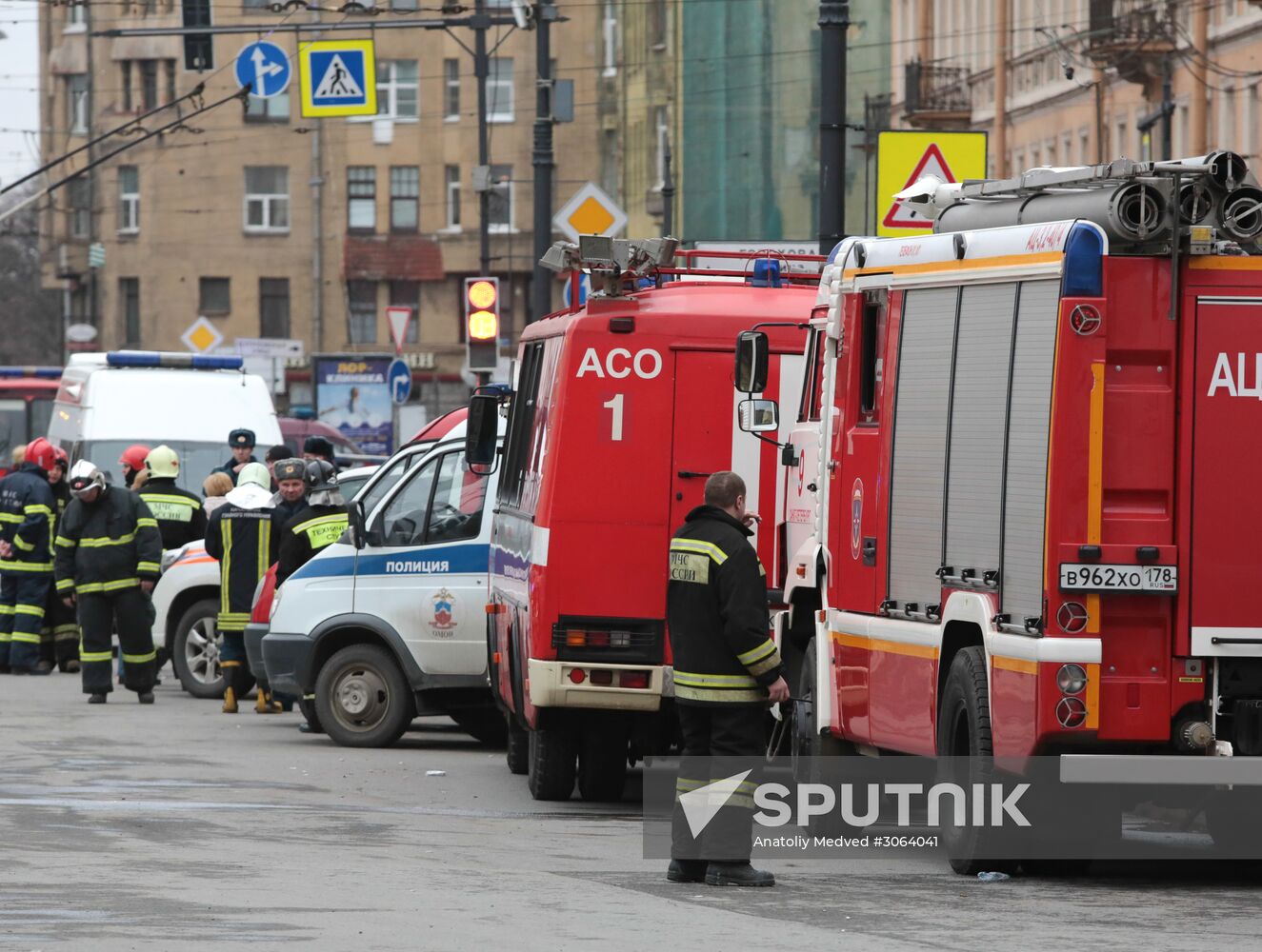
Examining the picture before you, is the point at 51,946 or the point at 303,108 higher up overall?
the point at 303,108

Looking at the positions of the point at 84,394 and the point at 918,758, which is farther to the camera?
the point at 84,394

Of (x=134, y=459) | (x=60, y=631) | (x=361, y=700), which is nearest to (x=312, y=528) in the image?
(x=361, y=700)

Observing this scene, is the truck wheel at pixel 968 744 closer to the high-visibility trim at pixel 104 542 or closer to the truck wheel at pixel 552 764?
the truck wheel at pixel 552 764

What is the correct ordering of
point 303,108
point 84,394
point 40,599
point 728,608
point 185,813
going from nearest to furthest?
point 728,608, point 185,813, point 40,599, point 84,394, point 303,108

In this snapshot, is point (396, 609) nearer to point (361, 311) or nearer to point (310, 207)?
point (361, 311)

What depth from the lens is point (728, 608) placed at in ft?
36.3

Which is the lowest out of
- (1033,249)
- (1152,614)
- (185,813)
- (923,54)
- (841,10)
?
(185,813)

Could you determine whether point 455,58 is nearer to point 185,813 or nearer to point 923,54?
point 923,54

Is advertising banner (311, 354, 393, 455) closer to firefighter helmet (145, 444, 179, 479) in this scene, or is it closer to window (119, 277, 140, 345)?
window (119, 277, 140, 345)

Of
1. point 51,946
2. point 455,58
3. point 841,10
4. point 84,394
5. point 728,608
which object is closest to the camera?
point 51,946

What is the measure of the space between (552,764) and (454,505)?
3384 mm

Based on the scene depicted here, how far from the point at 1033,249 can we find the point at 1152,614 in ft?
4.90

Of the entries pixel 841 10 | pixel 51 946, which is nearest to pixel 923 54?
pixel 841 10

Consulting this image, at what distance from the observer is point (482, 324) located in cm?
2812
